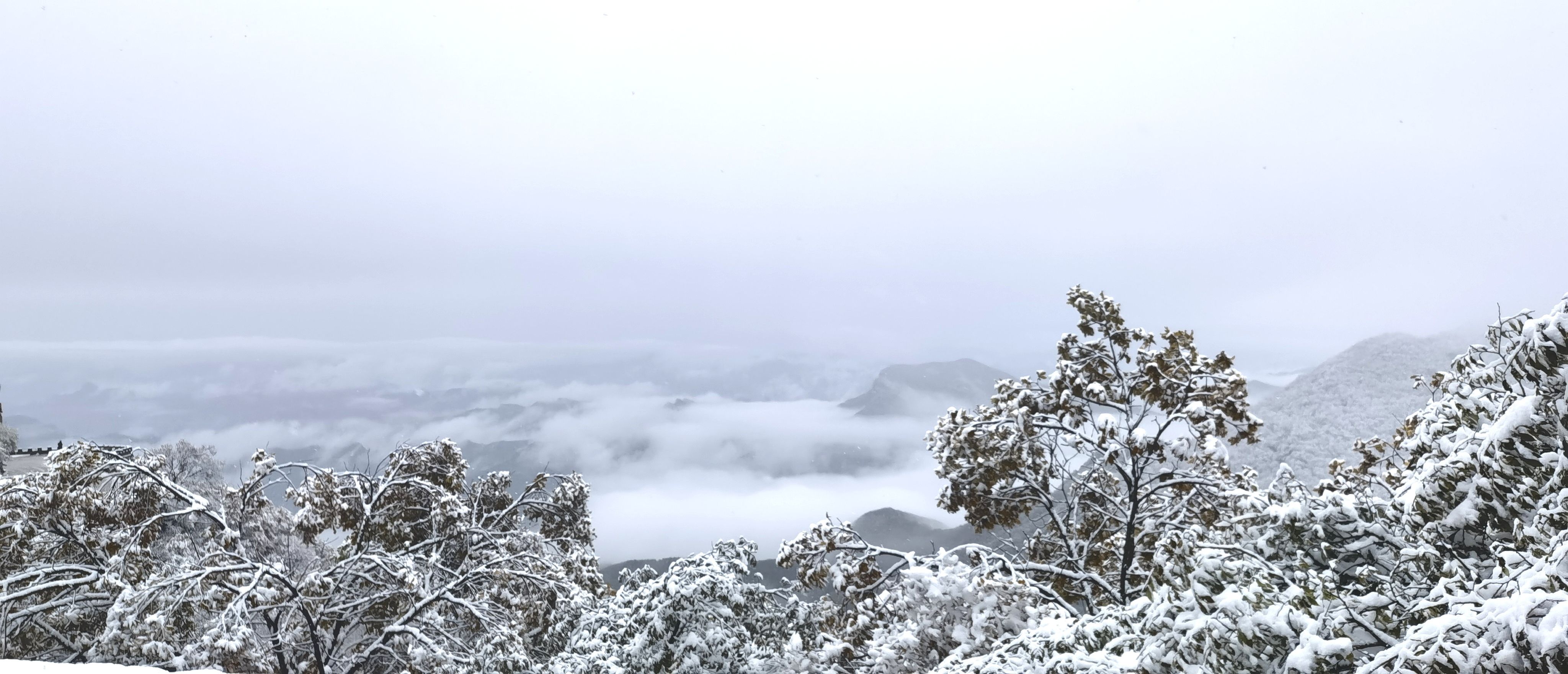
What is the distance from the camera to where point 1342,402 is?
68.1m

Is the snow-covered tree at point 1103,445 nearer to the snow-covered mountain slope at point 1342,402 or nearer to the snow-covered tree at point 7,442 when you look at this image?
the snow-covered tree at point 7,442

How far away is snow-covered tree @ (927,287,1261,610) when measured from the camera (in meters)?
9.47

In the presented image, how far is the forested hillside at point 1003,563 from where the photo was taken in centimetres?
379

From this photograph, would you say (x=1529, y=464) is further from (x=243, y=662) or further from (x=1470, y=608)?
(x=243, y=662)

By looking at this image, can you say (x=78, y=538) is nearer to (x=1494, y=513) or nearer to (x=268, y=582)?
(x=268, y=582)

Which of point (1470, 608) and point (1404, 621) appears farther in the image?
point (1404, 621)

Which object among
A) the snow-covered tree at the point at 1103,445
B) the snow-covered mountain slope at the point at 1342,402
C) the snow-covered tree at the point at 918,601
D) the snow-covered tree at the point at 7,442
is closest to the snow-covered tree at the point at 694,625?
the snow-covered tree at the point at 918,601

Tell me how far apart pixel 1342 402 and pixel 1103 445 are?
239 feet

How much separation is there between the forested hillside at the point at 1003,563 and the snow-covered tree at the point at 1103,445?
0.04m

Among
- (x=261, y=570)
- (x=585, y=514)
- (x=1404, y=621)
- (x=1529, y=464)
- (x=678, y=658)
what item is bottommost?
(x=585, y=514)

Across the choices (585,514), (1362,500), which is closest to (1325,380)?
(585,514)

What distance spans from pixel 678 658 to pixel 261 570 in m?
5.94

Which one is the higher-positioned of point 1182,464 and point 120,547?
point 1182,464

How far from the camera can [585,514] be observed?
19766mm
